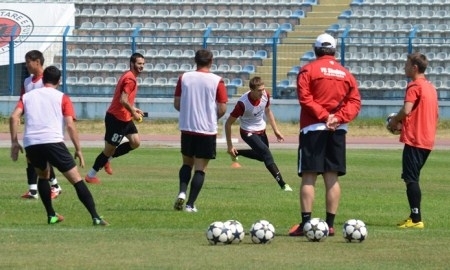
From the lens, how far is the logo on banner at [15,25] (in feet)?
130

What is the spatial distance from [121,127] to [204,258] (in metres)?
9.36

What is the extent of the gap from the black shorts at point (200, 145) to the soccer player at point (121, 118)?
3701 mm

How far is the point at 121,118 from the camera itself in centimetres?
2012

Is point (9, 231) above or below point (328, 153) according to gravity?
below

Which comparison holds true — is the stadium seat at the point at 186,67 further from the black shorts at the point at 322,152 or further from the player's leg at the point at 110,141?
the black shorts at the point at 322,152

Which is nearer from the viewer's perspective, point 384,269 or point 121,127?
point 384,269

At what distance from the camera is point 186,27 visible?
139 feet

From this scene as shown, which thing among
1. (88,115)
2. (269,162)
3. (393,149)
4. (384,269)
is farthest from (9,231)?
(88,115)

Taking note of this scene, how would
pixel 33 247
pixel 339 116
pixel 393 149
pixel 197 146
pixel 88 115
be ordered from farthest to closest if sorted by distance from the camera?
1. pixel 88 115
2. pixel 393 149
3. pixel 197 146
4. pixel 339 116
5. pixel 33 247

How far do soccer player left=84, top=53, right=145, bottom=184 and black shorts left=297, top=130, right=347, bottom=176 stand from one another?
258 inches

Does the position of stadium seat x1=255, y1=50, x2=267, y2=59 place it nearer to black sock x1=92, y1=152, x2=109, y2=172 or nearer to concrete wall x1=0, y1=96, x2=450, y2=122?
concrete wall x1=0, y1=96, x2=450, y2=122

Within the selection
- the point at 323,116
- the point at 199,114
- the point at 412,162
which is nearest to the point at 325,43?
the point at 323,116

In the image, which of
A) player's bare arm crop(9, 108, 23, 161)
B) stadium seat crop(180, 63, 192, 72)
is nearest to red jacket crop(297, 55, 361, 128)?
player's bare arm crop(9, 108, 23, 161)

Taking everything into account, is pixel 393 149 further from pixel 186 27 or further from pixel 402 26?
pixel 186 27
